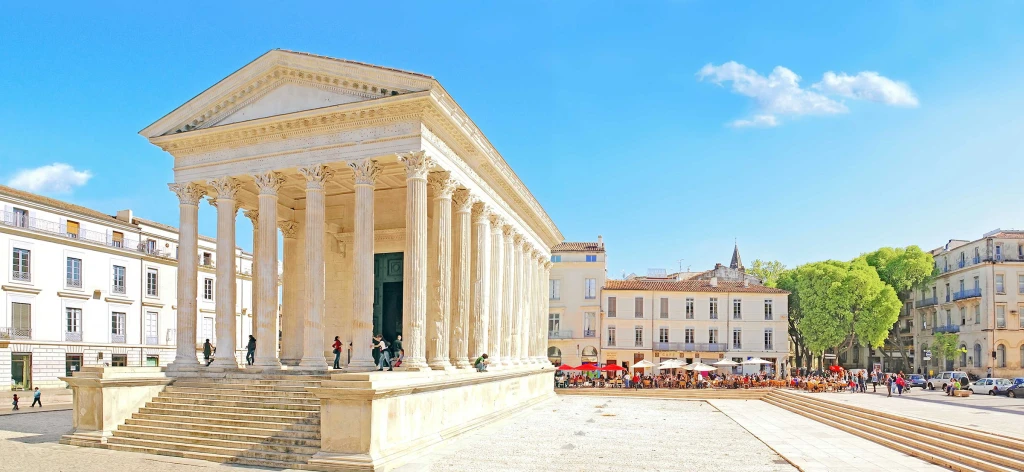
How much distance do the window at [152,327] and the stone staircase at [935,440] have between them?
112ft

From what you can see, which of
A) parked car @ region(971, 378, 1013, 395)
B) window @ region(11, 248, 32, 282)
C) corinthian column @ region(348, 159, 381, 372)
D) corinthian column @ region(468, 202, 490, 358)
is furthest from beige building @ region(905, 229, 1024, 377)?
window @ region(11, 248, 32, 282)

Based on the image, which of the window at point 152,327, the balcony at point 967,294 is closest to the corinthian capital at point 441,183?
the window at point 152,327

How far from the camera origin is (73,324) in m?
36.2

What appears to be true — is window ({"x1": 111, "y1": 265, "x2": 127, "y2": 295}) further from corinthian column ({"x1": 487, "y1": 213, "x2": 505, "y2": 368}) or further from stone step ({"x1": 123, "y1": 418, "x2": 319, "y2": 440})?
stone step ({"x1": 123, "y1": 418, "x2": 319, "y2": 440})

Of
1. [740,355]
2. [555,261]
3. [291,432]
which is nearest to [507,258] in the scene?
[291,432]

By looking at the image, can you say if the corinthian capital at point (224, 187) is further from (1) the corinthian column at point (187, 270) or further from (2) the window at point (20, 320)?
(2) the window at point (20, 320)

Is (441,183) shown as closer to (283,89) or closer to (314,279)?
(314,279)

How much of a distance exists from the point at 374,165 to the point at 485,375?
686 centimetres

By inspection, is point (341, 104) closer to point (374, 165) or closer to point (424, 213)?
point (374, 165)

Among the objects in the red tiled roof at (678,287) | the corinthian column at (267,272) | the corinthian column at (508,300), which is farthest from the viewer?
the red tiled roof at (678,287)

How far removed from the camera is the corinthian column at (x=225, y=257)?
67.1ft

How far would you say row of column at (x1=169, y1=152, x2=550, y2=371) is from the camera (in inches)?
714

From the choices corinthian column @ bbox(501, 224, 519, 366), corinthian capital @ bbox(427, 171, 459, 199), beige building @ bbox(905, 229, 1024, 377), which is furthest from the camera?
beige building @ bbox(905, 229, 1024, 377)

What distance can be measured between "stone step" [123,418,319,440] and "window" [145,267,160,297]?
26.9 meters
